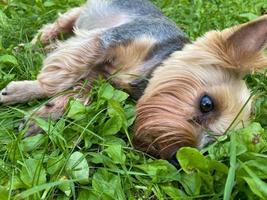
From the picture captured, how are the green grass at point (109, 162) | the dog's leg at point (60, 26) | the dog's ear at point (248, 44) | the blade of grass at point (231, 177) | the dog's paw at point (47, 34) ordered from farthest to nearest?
the dog's leg at point (60, 26), the dog's paw at point (47, 34), the dog's ear at point (248, 44), the green grass at point (109, 162), the blade of grass at point (231, 177)

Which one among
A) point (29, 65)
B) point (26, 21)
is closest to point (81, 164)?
point (29, 65)

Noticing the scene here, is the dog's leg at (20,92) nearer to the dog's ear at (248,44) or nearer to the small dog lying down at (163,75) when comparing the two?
the small dog lying down at (163,75)

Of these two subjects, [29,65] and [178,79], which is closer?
[178,79]

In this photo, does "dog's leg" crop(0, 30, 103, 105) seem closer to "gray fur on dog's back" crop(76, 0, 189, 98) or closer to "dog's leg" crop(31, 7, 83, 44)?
"gray fur on dog's back" crop(76, 0, 189, 98)

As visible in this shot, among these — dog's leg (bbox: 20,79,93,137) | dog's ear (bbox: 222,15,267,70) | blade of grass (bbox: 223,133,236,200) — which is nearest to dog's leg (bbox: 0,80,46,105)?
dog's leg (bbox: 20,79,93,137)

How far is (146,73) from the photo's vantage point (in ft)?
13.7

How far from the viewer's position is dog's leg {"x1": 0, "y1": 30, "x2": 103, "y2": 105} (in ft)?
14.1

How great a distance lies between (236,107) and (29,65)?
173 centimetres

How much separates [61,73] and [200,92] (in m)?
1.13

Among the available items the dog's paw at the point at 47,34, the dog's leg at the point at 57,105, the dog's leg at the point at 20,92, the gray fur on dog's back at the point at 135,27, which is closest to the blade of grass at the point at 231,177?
the gray fur on dog's back at the point at 135,27

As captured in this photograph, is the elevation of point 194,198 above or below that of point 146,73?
below

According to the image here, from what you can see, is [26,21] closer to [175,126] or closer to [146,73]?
[146,73]

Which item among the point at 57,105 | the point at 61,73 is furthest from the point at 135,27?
the point at 57,105

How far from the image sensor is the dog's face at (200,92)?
3.66m
